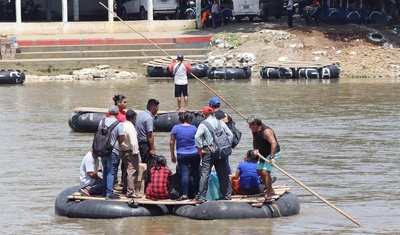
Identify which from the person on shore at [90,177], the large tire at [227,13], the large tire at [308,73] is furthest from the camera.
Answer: the large tire at [227,13]

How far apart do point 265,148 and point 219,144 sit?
0.68 m

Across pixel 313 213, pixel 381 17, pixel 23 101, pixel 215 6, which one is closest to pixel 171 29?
pixel 215 6

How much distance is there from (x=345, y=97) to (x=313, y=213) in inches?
664

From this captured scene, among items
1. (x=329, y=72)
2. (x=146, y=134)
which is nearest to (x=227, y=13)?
(x=329, y=72)

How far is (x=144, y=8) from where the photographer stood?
165 ft

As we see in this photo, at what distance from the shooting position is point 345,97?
3192 cm

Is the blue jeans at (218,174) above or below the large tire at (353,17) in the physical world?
below

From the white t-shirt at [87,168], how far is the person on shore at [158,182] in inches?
35.2

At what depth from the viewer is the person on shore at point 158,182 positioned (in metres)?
14.8

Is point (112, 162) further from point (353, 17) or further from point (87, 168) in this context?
point (353, 17)

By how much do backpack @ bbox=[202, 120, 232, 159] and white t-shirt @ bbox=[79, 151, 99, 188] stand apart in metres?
1.84

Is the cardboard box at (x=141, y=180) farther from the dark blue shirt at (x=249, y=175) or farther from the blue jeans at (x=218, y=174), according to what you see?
the dark blue shirt at (x=249, y=175)

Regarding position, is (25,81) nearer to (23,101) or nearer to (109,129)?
(23,101)

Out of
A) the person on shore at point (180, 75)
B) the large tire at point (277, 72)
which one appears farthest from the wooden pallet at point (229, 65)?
the person on shore at point (180, 75)
